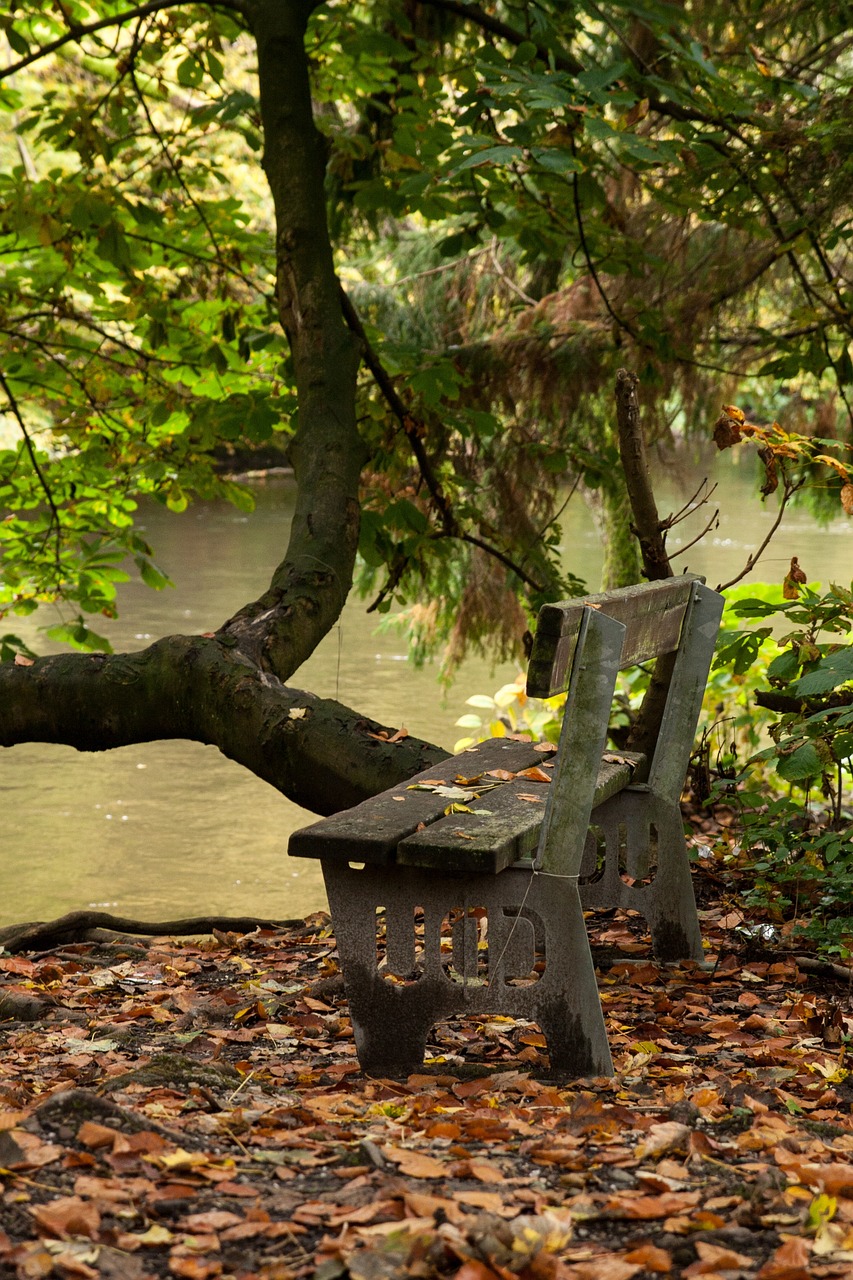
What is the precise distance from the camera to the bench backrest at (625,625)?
2523mm

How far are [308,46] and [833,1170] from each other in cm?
587

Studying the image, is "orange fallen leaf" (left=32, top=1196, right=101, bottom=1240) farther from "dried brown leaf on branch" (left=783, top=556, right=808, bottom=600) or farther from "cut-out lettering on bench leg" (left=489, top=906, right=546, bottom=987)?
"dried brown leaf on branch" (left=783, top=556, right=808, bottom=600)

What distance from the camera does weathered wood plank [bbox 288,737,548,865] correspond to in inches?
107

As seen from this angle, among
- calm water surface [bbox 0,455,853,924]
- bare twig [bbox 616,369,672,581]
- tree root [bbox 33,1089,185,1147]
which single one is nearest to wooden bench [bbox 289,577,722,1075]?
tree root [bbox 33,1089,185,1147]

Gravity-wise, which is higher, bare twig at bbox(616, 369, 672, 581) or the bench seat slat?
bare twig at bbox(616, 369, 672, 581)

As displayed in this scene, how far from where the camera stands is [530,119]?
4688mm

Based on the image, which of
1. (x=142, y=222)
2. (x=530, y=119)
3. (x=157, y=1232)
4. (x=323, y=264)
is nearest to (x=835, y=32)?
(x=530, y=119)

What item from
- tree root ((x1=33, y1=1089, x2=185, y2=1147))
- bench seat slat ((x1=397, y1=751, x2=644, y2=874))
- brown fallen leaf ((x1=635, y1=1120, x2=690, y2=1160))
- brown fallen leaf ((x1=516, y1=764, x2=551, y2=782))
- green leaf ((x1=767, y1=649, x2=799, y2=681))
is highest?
green leaf ((x1=767, y1=649, x2=799, y2=681))

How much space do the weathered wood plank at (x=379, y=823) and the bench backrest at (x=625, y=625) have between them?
486mm

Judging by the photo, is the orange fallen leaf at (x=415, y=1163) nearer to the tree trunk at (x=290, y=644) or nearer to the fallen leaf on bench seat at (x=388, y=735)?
the tree trunk at (x=290, y=644)

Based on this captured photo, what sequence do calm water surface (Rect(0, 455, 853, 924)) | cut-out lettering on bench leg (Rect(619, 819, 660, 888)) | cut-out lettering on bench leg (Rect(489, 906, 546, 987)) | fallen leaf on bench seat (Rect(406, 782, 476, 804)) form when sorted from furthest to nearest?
calm water surface (Rect(0, 455, 853, 924))
cut-out lettering on bench leg (Rect(619, 819, 660, 888))
fallen leaf on bench seat (Rect(406, 782, 476, 804))
cut-out lettering on bench leg (Rect(489, 906, 546, 987))

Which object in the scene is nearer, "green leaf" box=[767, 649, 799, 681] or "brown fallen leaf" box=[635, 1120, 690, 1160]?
"brown fallen leaf" box=[635, 1120, 690, 1160]

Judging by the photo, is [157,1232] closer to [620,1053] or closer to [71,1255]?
[71,1255]

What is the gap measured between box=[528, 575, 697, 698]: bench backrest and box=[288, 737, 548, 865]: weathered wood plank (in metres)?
0.49
